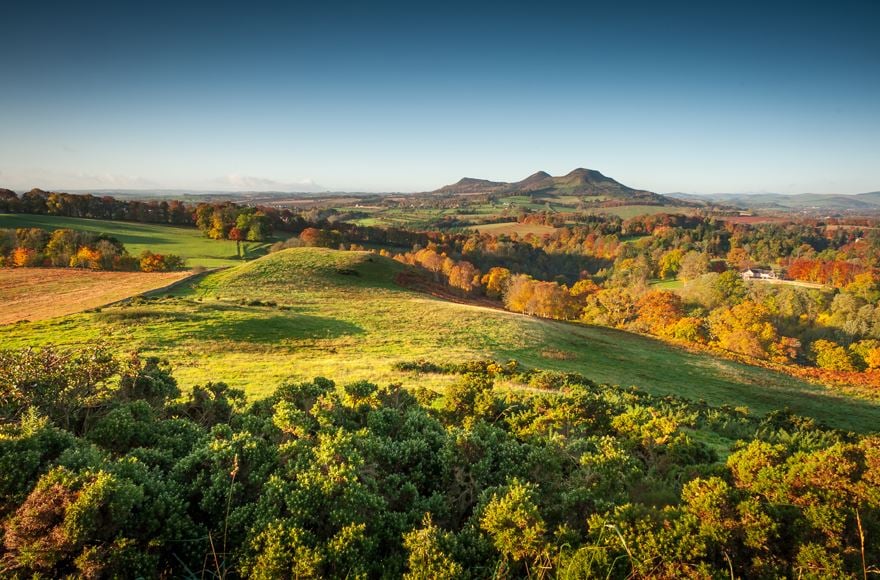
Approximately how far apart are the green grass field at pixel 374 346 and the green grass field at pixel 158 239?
3705cm

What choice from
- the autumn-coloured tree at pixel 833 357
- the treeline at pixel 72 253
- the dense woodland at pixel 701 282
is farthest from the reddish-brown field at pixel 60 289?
the autumn-coloured tree at pixel 833 357

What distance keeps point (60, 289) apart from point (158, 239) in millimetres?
53416

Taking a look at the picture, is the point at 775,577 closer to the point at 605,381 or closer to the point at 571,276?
the point at 605,381

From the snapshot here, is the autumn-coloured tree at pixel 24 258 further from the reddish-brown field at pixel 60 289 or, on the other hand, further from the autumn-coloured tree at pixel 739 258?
the autumn-coloured tree at pixel 739 258

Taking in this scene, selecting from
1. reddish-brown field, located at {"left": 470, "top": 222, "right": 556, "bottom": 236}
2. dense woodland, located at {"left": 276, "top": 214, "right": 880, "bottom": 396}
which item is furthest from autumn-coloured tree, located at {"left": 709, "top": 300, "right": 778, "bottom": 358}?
reddish-brown field, located at {"left": 470, "top": 222, "right": 556, "bottom": 236}

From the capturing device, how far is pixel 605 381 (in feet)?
87.2

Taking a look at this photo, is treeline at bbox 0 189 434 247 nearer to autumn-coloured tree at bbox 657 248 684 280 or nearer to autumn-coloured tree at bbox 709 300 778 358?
autumn-coloured tree at bbox 709 300 778 358

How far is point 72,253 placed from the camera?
67.7 meters

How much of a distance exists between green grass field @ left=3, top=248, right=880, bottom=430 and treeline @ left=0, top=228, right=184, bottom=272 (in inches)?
1163

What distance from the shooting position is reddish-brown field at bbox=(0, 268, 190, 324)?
35.0m

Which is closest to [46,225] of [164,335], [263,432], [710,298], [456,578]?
[164,335]

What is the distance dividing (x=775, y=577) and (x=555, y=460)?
3659 millimetres

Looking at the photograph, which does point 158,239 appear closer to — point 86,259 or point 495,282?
point 86,259

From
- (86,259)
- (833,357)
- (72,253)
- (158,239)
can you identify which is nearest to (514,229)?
(833,357)
